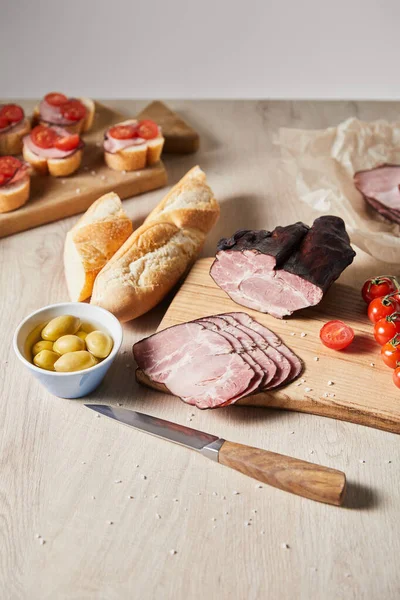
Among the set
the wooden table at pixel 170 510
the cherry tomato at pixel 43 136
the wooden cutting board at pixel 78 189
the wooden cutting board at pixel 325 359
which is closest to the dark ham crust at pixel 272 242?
the wooden cutting board at pixel 325 359

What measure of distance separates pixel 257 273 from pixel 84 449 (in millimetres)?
986

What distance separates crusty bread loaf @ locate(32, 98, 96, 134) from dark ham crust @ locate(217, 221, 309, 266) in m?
1.57

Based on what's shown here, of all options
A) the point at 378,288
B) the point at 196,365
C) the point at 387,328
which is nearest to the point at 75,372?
the point at 196,365

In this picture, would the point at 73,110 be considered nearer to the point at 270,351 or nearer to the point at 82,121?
the point at 82,121

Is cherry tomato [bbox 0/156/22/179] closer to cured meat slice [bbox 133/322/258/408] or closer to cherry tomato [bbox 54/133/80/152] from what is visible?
cherry tomato [bbox 54/133/80/152]

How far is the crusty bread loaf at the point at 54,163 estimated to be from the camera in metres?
3.63

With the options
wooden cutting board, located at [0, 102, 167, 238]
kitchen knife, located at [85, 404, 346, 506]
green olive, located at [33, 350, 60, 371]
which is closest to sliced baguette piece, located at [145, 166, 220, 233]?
wooden cutting board, located at [0, 102, 167, 238]

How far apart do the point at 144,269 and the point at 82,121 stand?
1505mm

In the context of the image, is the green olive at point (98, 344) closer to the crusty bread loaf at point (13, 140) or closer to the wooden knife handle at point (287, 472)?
the wooden knife handle at point (287, 472)

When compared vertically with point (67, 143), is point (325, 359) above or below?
below

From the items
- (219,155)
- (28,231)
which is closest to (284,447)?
(28,231)

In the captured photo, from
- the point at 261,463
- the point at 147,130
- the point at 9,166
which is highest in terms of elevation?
the point at 147,130

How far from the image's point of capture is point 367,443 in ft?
7.79

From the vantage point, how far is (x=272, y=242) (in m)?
2.74
